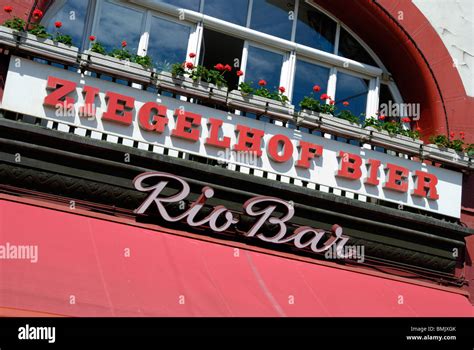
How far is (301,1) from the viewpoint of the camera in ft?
40.3

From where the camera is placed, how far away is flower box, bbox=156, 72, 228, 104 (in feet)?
31.3

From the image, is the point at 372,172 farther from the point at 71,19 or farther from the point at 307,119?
the point at 71,19

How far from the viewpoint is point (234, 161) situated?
383 inches

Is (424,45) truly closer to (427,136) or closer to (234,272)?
(427,136)

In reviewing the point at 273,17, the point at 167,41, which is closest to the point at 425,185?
the point at 273,17

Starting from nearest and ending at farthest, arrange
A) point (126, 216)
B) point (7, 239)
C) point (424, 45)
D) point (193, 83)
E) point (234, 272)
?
point (7, 239) < point (234, 272) < point (126, 216) < point (193, 83) < point (424, 45)

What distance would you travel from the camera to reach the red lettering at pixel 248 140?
9.80m

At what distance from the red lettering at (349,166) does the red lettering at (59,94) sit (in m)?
4.64

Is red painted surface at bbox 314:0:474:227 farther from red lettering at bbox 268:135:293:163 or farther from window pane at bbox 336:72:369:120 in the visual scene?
red lettering at bbox 268:135:293:163

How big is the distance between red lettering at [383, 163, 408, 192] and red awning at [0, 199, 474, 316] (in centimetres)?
179

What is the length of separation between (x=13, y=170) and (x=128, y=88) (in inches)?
85.7

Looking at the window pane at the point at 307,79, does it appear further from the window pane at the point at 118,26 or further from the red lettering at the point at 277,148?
the window pane at the point at 118,26

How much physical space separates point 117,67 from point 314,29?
482cm
